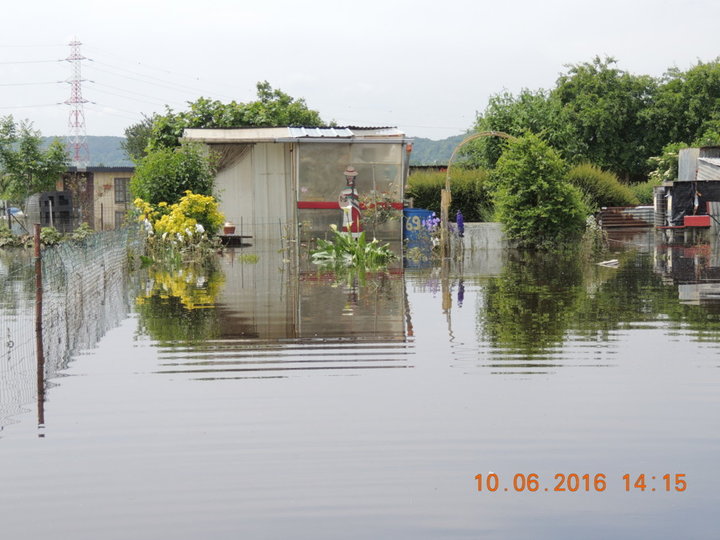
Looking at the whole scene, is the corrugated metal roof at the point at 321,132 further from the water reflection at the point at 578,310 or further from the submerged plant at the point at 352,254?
the water reflection at the point at 578,310

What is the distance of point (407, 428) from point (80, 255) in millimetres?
14141

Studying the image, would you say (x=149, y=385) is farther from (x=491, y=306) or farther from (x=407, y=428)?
(x=491, y=306)

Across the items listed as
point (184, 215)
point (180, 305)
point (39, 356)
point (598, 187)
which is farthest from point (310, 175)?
point (39, 356)

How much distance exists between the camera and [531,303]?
15.2m

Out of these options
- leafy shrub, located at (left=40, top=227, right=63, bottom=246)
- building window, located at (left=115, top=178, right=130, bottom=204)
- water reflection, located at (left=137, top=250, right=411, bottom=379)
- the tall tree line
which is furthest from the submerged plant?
the tall tree line

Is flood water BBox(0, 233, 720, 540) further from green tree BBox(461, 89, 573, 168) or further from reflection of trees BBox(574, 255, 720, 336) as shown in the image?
green tree BBox(461, 89, 573, 168)

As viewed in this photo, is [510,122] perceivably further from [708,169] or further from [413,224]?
[413,224]

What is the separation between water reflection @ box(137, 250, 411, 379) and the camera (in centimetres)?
1014

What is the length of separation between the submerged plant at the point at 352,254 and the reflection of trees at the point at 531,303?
2.96 m

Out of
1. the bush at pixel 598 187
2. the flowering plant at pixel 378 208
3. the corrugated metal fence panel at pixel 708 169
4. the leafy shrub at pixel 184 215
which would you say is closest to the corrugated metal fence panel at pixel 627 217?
the bush at pixel 598 187

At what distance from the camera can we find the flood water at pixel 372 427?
5.49 meters

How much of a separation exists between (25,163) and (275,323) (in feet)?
119

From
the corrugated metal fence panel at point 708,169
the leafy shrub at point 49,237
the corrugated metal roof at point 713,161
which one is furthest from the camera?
the corrugated metal roof at point 713,161

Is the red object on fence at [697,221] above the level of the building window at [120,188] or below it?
below
